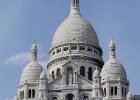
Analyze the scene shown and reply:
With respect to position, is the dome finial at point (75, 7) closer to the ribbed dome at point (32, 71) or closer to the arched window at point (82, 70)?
the arched window at point (82, 70)

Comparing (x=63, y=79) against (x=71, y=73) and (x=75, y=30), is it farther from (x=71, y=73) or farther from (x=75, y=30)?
(x=75, y=30)

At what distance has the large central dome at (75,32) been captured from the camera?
10850 cm

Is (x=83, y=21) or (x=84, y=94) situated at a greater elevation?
(x=83, y=21)

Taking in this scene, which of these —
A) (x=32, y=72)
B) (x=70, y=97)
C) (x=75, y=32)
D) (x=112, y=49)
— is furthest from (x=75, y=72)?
(x=75, y=32)

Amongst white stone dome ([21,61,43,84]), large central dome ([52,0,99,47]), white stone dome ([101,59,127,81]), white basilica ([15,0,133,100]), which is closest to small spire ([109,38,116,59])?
white basilica ([15,0,133,100])

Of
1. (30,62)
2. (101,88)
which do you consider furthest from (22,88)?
(101,88)

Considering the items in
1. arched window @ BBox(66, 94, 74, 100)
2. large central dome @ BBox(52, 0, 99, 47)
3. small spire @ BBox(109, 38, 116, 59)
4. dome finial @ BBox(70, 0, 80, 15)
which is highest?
dome finial @ BBox(70, 0, 80, 15)

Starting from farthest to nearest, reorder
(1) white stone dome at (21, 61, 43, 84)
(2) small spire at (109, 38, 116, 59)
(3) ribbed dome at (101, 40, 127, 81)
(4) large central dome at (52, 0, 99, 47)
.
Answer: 1. (4) large central dome at (52, 0, 99, 47)
2. (2) small spire at (109, 38, 116, 59)
3. (1) white stone dome at (21, 61, 43, 84)
4. (3) ribbed dome at (101, 40, 127, 81)

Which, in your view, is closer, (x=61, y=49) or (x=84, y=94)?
(x=84, y=94)

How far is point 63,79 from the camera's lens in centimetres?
9844

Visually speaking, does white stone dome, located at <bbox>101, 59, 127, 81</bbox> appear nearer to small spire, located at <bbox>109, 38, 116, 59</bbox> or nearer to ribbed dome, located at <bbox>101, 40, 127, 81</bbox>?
ribbed dome, located at <bbox>101, 40, 127, 81</bbox>

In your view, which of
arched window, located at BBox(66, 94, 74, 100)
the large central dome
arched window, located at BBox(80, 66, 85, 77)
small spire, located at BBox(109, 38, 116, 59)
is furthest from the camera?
the large central dome

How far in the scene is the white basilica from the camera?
97250mm

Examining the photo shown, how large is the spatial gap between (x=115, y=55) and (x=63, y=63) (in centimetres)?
775
